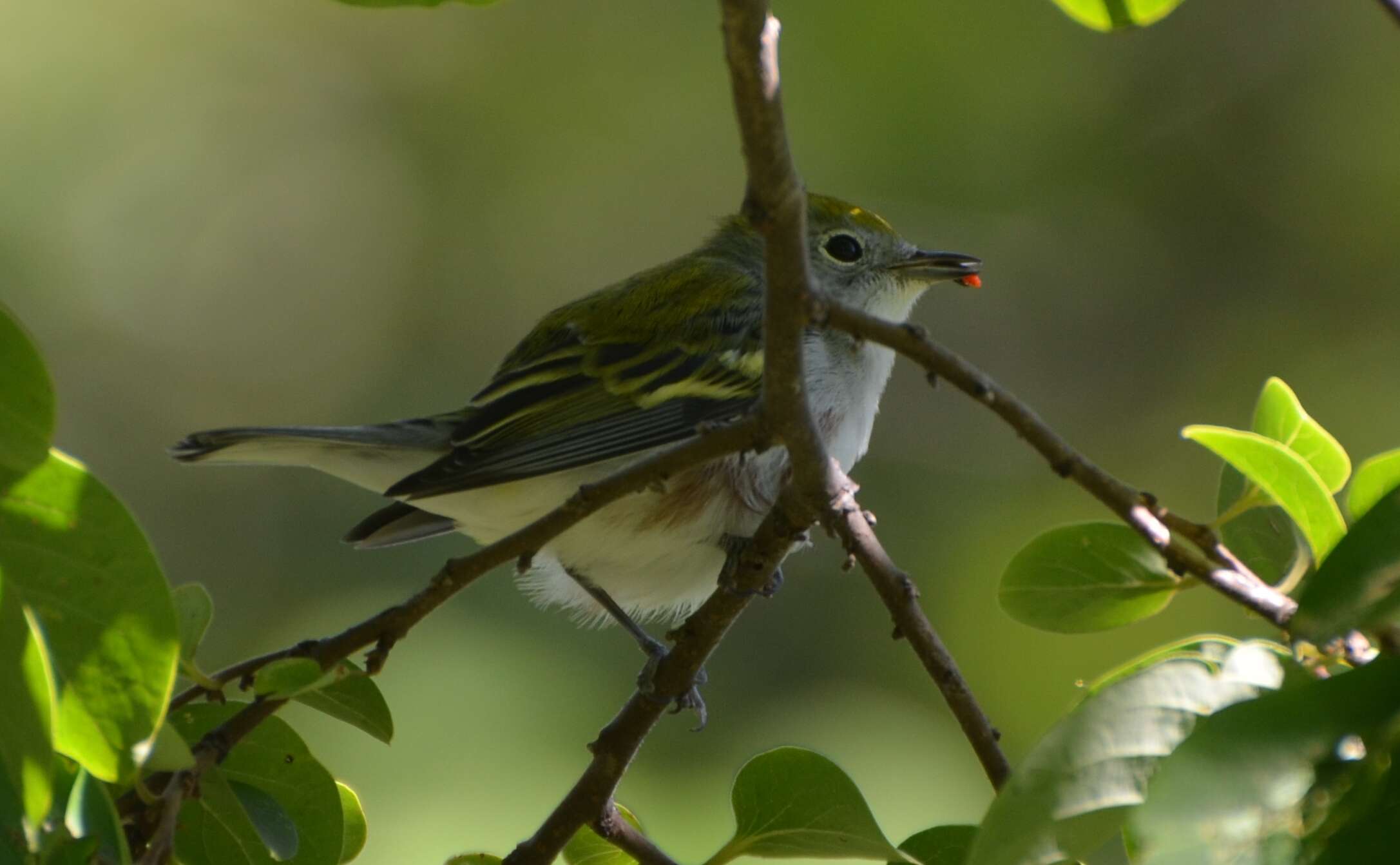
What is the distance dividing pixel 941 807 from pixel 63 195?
6464 millimetres

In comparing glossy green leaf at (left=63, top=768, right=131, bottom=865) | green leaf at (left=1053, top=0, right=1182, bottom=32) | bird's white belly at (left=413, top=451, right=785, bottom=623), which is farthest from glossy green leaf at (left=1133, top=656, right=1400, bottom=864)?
bird's white belly at (left=413, top=451, right=785, bottom=623)

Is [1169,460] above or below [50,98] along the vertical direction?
above

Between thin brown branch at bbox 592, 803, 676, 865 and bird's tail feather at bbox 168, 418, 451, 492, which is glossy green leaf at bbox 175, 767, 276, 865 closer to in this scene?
thin brown branch at bbox 592, 803, 676, 865

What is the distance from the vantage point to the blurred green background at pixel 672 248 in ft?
20.6

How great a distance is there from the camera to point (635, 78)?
9.26 m

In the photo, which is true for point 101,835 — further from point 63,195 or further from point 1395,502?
point 63,195

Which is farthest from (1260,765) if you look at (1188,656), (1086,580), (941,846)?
(941,846)

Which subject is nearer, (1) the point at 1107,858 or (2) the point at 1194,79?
(1) the point at 1107,858

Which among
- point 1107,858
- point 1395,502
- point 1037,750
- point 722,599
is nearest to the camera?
point 1395,502

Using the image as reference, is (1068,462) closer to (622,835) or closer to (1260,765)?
(1260,765)

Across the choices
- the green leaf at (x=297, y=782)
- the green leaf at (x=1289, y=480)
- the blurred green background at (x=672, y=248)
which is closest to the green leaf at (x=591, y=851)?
the green leaf at (x=297, y=782)

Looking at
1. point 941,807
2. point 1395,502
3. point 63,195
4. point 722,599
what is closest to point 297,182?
point 63,195

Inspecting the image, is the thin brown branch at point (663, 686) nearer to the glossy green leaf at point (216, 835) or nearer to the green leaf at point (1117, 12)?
the glossy green leaf at point (216, 835)

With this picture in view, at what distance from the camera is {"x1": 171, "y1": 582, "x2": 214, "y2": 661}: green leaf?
69.9 inches
